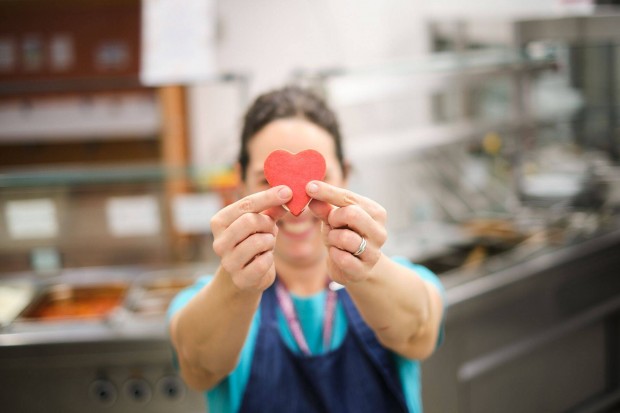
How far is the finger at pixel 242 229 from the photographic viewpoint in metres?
0.76

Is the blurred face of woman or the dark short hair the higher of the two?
the dark short hair

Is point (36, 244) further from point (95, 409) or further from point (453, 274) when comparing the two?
point (453, 274)

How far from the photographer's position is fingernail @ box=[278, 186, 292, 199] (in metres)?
0.75

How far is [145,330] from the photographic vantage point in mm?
1867

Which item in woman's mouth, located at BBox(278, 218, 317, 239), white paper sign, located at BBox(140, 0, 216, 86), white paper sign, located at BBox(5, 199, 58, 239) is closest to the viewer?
woman's mouth, located at BBox(278, 218, 317, 239)

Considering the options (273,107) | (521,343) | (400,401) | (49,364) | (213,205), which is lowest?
(521,343)

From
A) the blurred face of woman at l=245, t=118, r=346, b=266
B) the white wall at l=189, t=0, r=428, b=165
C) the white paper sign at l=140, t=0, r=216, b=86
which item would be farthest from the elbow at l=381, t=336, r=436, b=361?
the white wall at l=189, t=0, r=428, b=165

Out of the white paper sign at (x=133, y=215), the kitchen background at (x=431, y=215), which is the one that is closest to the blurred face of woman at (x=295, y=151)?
the kitchen background at (x=431, y=215)

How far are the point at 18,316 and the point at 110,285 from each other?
1.20ft

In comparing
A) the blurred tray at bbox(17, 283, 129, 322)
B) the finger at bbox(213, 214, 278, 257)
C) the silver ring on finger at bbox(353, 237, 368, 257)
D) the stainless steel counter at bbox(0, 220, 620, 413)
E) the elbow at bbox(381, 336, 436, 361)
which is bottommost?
the stainless steel counter at bbox(0, 220, 620, 413)

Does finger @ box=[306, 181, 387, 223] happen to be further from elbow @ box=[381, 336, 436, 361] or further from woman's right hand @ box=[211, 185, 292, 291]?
elbow @ box=[381, 336, 436, 361]

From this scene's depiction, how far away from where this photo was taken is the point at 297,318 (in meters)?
1.12

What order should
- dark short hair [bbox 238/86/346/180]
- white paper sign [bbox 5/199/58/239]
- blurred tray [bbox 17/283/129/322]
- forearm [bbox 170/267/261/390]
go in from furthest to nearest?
white paper sign [bbox 5/199/58/239] < blurred tray [bbox 17/283/129/322] < dark short hair [bbox 238/86/346/180] < forearm [bbox 170/267/261/390]

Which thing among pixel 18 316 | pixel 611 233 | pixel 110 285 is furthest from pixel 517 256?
pixel 18 316
